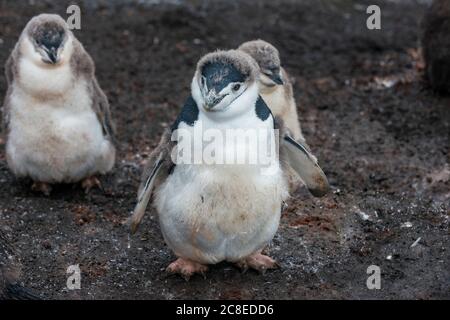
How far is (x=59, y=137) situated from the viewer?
6.47 meters

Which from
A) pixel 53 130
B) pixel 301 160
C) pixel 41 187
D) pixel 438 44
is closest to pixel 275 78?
pixel 301 160

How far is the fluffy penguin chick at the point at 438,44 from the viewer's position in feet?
26.5

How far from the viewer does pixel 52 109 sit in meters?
6.41

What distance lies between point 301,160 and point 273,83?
901mm

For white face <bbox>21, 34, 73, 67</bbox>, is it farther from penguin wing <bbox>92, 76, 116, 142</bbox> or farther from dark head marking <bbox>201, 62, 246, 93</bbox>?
dark head marking <bbox>201, 62, 246, 93</bbox>

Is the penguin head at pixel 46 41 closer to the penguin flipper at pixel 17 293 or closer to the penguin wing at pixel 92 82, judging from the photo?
the penguin wing at pixel 92 82

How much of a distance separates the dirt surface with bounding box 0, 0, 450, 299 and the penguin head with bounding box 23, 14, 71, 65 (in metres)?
1.03

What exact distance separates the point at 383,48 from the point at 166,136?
4.94 metres

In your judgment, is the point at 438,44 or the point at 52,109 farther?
the point at 438,44

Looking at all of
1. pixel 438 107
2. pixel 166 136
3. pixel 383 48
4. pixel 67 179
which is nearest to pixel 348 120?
pixel 438 107

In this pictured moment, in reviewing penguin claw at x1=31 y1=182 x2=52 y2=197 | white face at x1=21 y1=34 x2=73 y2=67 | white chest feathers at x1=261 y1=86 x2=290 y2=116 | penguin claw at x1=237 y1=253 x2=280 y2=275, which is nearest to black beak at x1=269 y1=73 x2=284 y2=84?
white chest feathers at x1=261 y1=86 x2=290 y2=116

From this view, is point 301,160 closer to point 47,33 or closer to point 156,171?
point 156,171

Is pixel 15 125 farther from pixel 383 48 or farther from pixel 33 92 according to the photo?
pixel 383 48

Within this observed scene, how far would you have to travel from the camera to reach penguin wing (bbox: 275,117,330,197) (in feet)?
17.4
